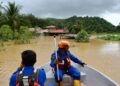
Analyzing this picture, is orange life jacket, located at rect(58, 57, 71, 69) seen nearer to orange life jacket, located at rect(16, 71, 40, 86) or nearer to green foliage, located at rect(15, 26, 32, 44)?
orange life jacket, located at rect(16, 71, 40, 86)

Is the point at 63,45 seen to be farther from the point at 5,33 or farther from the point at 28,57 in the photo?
the point at 5,33

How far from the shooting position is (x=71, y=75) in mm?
4836

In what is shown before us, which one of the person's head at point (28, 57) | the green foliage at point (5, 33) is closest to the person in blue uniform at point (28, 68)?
the person's head at point (28, 57)

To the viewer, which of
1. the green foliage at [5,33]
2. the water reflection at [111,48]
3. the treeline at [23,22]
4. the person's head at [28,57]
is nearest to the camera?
the person's head at [28,57]

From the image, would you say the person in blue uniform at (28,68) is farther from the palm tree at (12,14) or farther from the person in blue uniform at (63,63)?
the palm tree at (12,14)

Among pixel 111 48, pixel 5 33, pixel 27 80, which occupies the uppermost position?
pixel 27 80

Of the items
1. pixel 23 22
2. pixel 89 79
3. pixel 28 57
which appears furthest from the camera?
pixel 23 22

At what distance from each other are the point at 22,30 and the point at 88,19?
32924mm

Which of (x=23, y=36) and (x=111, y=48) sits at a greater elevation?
(x=23, y=36)

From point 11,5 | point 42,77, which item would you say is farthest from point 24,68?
point 11,5

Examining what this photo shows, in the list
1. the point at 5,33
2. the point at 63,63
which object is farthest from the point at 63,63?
the point at 5,33

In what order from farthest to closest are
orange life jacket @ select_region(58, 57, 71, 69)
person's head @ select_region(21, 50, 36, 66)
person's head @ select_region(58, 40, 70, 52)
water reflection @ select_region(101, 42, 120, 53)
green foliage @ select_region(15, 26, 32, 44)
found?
green foliage @ select_region(15, 26, 32, 44) < water reflection @ select_region(101, 42, 120, 53) < orange life jacket @ select_region(58, 57, 71, 69) < person's head @ select_region(58, 40, 70, 52) < person's head @ select_region(21, 50, 36, 66)

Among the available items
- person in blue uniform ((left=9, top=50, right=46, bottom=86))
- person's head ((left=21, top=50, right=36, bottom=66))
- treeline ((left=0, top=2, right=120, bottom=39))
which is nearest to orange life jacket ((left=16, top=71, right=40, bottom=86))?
person in blue uniform ((left=9, top=50, right=46, bottom=86))

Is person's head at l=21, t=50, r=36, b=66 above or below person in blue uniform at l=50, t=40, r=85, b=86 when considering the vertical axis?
above
